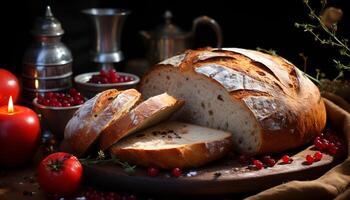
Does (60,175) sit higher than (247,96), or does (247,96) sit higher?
(247,96)

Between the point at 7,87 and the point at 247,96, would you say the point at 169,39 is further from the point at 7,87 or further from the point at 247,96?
the point at 247,96

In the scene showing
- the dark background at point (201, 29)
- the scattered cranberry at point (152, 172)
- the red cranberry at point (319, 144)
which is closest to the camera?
the scattered cranberry at point (152, 172)

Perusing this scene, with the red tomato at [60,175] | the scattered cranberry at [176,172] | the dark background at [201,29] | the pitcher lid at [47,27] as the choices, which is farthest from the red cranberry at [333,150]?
the pitcher lid at [47,27]

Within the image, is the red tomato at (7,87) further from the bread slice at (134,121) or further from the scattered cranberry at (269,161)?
the scattered cranberry at (269,161)

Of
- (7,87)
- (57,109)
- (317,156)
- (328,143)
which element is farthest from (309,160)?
(7,87)

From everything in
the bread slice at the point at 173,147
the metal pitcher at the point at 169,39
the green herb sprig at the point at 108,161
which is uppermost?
the metal pitcher at the point at 169,39

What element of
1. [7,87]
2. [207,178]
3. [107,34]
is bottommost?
[207,178]

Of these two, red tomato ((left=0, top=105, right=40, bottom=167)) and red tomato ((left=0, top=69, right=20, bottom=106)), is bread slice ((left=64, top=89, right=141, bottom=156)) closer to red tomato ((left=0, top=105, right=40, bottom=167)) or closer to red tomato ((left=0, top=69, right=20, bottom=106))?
red tomato ((left=0, top=105, right=40, bottom=167))

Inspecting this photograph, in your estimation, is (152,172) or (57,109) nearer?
(152,172)
